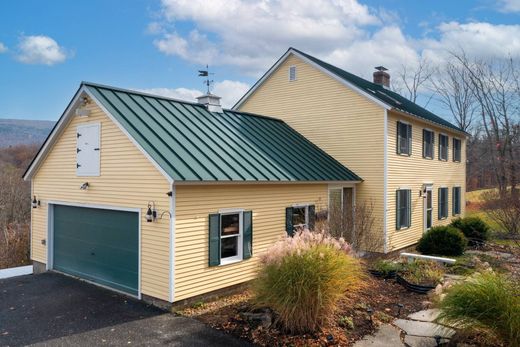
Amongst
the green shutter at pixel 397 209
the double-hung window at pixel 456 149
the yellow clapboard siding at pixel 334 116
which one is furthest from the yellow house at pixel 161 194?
the double-hung window at pixel 456 149

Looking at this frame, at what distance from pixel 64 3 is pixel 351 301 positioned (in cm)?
1126

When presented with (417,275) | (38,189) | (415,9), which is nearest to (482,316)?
(417,275)

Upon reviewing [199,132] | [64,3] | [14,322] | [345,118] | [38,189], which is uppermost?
[64,3]

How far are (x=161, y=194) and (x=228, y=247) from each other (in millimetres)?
2411

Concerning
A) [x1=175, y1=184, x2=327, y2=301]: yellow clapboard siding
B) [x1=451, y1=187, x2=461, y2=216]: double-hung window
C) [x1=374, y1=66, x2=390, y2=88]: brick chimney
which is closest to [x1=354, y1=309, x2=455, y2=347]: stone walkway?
[x1=175, y1=184, x2=327, y2=301]: yellow clapboard siding

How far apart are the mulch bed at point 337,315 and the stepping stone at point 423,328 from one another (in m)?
0.28

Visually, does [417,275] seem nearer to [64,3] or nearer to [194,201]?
[194,201]

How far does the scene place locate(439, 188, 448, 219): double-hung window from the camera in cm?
1947

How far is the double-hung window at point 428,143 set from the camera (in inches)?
692

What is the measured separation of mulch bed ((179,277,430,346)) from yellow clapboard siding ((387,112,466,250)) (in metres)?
5.35

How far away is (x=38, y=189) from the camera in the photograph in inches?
510

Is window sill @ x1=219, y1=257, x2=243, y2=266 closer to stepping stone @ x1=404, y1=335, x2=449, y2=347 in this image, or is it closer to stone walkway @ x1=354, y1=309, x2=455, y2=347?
stone walkway @ x1=354, y1=309, x2=455, y2=347

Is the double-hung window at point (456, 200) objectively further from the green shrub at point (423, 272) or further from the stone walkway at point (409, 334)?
the stone walkway at point (409, 334)

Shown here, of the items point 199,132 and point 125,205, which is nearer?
point 125,205
